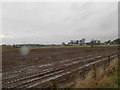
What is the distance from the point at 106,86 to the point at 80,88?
1377mm

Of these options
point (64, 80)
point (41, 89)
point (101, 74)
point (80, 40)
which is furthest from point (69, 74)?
point (80, 40)

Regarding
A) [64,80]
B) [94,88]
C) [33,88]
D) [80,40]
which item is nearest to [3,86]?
[33,88]

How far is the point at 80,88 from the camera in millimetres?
7148

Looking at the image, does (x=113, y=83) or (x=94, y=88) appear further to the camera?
(x=113, y=83)

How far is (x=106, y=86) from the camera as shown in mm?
7445

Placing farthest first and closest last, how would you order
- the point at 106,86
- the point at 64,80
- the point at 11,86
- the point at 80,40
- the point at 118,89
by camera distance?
the point at 80,40
the point at 64,80
the point at 11,86
the point at 106,86
the point at 118,89

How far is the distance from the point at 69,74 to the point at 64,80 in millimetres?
1601

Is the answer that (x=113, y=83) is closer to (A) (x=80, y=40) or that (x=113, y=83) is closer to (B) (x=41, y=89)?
(B) (x=41, y=89)

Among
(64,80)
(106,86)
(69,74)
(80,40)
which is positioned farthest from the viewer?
(80,40)

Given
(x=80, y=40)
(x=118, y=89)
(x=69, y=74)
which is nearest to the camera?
(x=118, y=89)

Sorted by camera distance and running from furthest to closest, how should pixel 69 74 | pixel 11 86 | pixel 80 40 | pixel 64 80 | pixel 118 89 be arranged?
pixel 80 40 < pixel 69 74 < pixel 64 80 < pixel 11 86 < pixel 118 89

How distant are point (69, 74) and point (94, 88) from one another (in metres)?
4.48

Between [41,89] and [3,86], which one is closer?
[41,89]

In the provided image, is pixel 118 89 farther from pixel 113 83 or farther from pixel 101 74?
pixel 101 74
